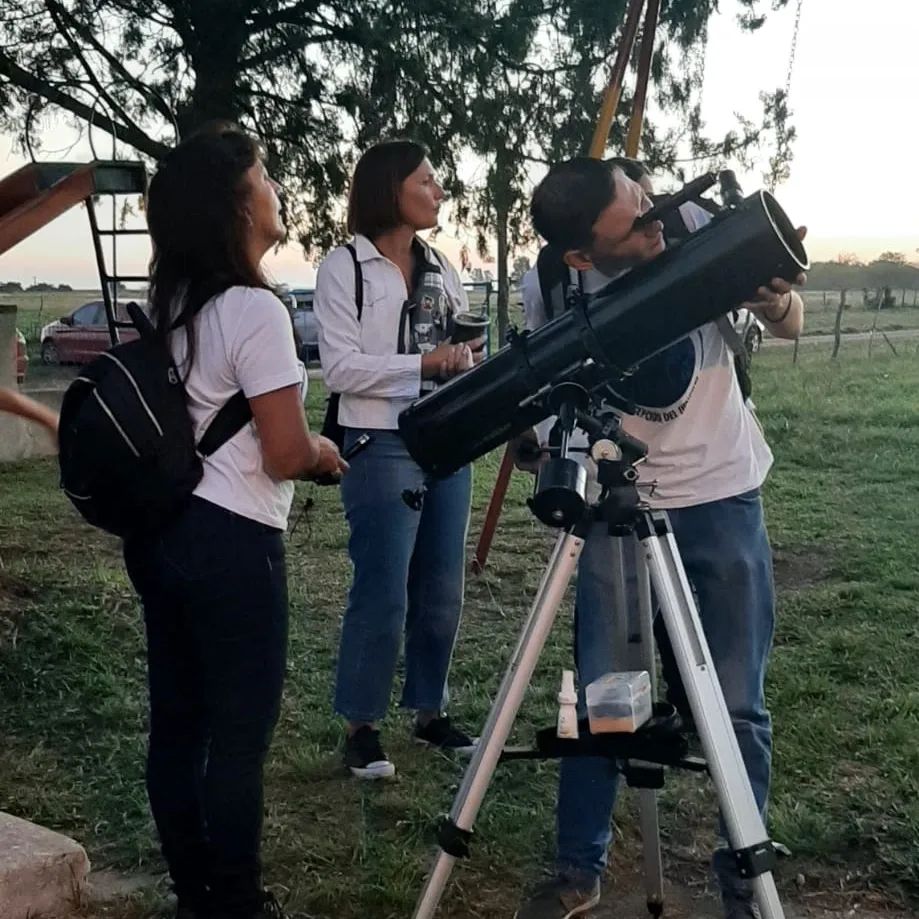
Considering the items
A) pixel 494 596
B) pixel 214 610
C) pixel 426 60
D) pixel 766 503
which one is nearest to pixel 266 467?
pixel 214 610

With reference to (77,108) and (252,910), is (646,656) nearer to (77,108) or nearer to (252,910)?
(252,910)

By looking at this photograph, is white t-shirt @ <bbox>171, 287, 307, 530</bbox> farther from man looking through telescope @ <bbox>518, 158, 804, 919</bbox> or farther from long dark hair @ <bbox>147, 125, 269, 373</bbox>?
man looking through telescope @ <bbox>518, 158, 804, 919</bbox>

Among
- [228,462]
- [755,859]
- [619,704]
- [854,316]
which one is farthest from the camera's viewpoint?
[854,316]

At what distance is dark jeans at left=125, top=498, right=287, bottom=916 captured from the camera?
7.51 ft

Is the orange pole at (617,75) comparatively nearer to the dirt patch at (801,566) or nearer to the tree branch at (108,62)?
the dirt patch at (801,566)

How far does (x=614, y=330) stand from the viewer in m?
2.01

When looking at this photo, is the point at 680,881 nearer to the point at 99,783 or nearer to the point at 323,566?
Result: the point at 99,783

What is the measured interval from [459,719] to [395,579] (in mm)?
736

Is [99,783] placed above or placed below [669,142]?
below

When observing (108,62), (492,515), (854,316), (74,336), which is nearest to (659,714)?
(492,515)

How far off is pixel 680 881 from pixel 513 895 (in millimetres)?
410

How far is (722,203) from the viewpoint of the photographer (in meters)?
2.12

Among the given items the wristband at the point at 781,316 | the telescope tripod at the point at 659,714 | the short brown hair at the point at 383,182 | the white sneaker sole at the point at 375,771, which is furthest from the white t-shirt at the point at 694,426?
the white sneaker sole at the point at 375,771

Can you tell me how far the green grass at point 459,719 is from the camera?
288 centimetres
